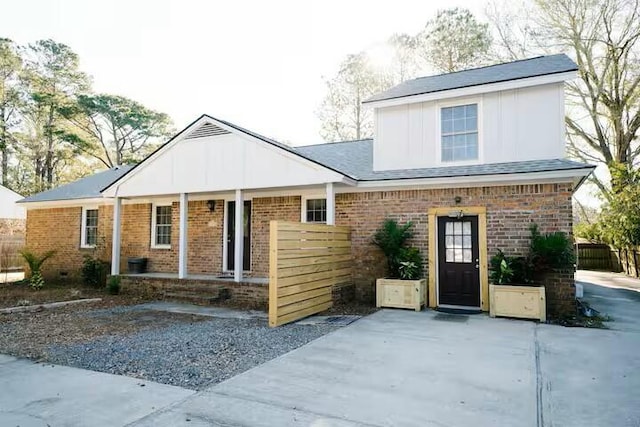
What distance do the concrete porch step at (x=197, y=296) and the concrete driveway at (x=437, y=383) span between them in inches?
177

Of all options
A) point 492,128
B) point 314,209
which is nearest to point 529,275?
point 492,128

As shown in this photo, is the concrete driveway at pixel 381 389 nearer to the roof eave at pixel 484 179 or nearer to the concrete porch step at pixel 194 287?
the roof eave at pixel 484 179

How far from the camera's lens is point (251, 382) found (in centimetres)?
428

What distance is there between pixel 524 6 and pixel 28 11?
21.0 meters

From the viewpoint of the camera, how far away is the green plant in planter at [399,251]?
28.8ft

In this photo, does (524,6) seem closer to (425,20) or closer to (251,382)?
(425,20)

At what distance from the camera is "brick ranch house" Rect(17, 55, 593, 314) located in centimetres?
838

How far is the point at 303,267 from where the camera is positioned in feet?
25.5

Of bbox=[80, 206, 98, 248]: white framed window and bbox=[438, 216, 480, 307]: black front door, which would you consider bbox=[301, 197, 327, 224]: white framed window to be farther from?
bbox=[80, 206, 98, 248]: white framed window

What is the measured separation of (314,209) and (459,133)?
4.17 m

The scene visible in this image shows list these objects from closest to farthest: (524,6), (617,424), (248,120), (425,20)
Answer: (617,424) < (524,6) < (425,20) < (248,120)

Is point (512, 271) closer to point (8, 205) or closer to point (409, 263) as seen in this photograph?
point (409, 263)

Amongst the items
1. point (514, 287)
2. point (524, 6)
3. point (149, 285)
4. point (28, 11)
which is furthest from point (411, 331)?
point (524, 6)

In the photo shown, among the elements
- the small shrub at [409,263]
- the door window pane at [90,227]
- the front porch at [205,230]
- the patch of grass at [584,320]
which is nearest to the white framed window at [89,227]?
the door window pane at [90,227]
